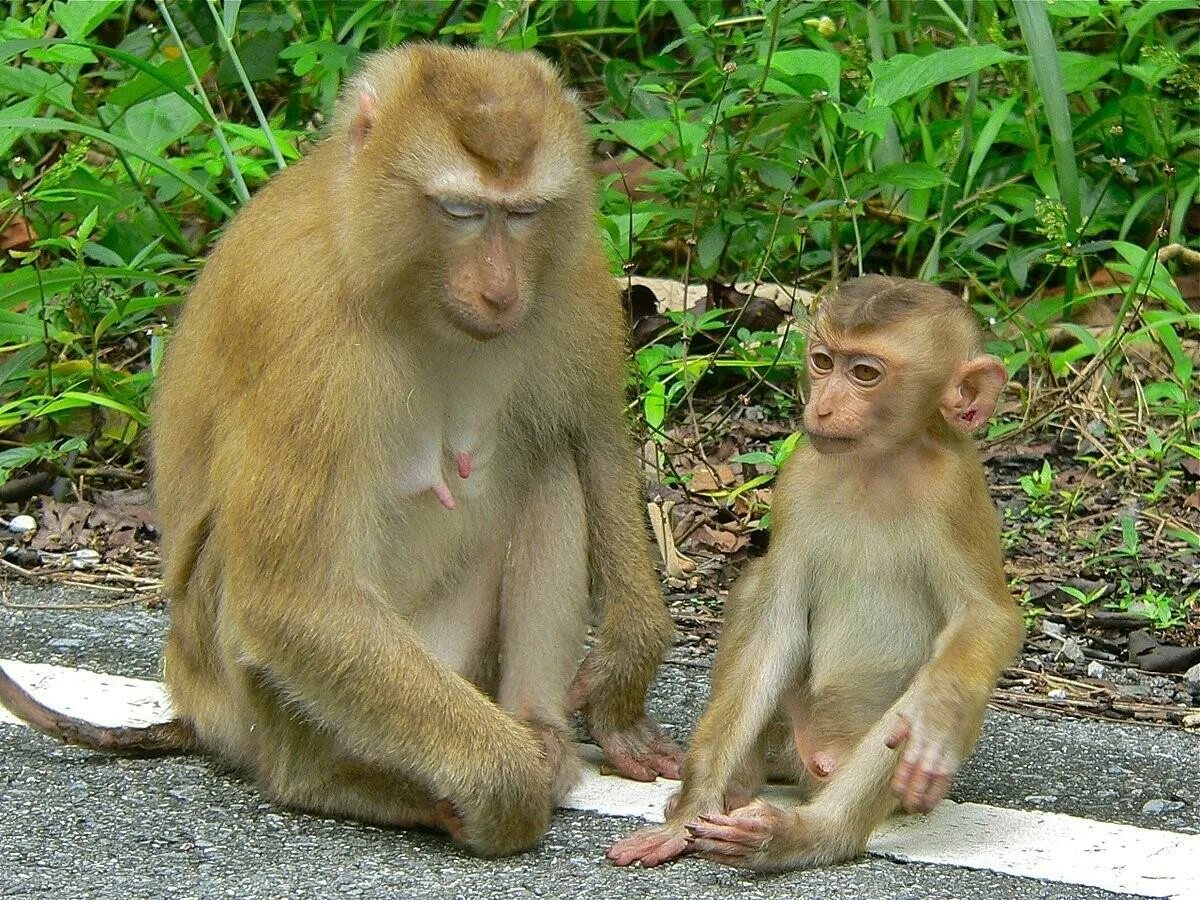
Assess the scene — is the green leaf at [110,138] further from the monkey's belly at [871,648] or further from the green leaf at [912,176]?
the monkey's belly at [871,648]

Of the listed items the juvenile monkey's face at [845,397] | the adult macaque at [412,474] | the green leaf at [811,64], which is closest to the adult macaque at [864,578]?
the juvenile monkey's face at [845,397]

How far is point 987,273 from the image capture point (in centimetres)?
727

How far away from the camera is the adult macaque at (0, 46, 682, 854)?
13.0ft

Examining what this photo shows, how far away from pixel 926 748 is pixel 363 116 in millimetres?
1735

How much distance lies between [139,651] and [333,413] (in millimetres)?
1596

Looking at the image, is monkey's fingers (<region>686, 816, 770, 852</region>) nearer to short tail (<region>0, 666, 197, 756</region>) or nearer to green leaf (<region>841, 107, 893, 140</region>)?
short tail (<region>0, 666, 197, 756</region>)

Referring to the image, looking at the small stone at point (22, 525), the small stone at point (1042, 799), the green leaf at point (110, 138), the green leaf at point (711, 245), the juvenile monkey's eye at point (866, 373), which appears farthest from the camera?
the green leaf at point (711, 245)

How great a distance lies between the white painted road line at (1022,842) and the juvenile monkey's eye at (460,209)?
1.34 meters

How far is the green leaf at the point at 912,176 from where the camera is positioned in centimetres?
643

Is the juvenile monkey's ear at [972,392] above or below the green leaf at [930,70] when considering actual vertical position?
below

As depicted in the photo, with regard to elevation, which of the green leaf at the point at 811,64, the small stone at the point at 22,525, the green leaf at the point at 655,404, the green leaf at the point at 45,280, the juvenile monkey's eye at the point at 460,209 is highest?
the green leaf at the point at 811,64

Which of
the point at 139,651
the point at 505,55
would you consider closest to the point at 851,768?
the point at 505,55

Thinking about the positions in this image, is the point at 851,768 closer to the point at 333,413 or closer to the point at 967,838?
the point at 967,838

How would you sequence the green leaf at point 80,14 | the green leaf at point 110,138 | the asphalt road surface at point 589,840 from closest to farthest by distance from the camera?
the asphalt road surface at point 589,840 → the green leaf at point 110,138 → the green leaf at point 80,14
